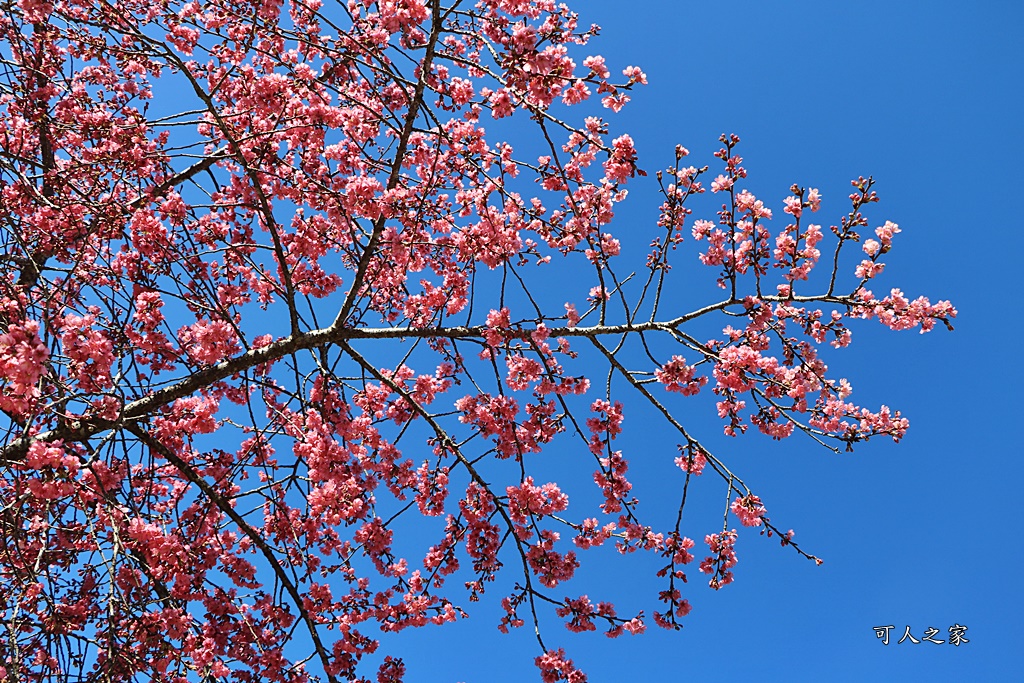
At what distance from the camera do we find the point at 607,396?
17.9 feet

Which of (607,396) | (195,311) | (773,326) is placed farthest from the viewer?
(195,311)

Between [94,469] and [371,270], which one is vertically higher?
[371,270]

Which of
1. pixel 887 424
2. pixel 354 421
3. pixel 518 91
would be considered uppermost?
pixel 518 91

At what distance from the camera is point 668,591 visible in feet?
17.1

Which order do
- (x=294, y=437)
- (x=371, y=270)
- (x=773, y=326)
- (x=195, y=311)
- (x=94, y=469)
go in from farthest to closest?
(x=371, y=270) → (x=195, y=311) → (x=294, y=437) → (x=773, y=326) → (x=94, y=469)

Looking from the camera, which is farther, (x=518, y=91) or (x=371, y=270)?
(x=371, y=270)

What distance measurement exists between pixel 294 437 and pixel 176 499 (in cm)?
238

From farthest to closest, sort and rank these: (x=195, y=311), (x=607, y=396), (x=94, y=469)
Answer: (x=195, y=311), (x=607, y=396), (x=94, y=469)

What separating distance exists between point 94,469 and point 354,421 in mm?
1912

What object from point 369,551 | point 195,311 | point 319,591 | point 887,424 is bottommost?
point 319,591

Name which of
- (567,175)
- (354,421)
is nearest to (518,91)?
(567,175)

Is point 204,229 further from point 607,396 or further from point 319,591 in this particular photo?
point 607,396

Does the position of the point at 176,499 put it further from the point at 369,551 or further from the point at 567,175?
the point at 567,175

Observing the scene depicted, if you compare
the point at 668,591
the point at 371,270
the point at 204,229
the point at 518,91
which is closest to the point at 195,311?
the point at 204,229
